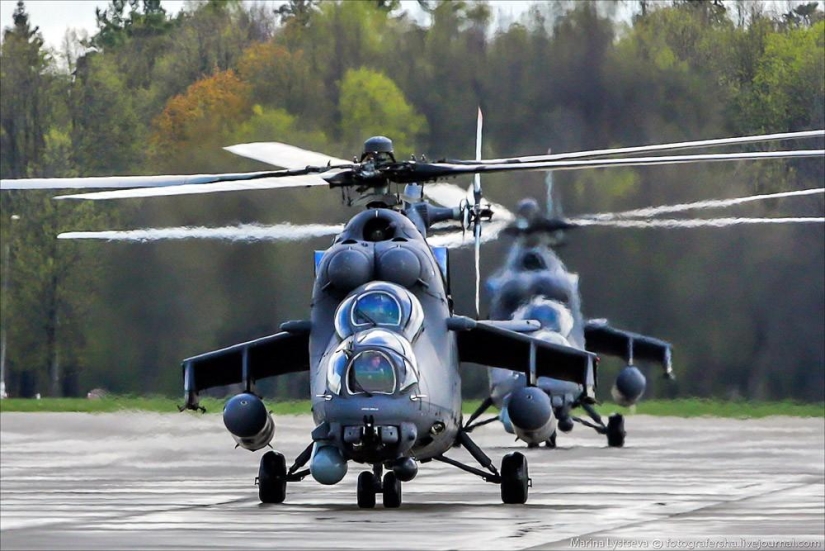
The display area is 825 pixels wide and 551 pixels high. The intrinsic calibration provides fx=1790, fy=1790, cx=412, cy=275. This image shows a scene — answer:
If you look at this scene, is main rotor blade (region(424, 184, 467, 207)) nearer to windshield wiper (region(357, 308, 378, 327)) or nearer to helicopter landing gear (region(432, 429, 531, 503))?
helicopter landing gear (region(432, 429, 531, 503))

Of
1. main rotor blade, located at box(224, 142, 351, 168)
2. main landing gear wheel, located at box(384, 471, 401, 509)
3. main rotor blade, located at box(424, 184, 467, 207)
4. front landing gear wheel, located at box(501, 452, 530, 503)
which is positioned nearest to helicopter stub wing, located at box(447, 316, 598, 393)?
front landing gear wheel, located at box(501, 452, 530, 503)

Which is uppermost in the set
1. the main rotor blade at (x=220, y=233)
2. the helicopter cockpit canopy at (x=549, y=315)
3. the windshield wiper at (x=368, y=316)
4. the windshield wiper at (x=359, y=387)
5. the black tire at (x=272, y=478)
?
the main rotor blade at (x=220, y=233)

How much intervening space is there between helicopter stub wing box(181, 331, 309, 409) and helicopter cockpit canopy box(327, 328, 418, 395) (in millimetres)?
1874

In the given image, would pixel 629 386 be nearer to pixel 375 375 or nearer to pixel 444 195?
pixel 444 195

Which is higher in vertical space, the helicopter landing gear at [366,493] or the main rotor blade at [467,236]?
the main rotor blade at [467,236]

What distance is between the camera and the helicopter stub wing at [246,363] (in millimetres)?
18891

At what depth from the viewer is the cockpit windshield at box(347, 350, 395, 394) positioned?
54.3 feet

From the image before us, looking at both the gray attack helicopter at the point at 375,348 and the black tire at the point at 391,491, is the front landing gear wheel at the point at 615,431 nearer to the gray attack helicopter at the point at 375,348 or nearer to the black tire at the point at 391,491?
the gray attack helicopter at the point at 375,348

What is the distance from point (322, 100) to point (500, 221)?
7683mm

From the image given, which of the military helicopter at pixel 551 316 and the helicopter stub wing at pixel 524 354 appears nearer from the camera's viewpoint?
the helicopter stub wing at pixel 524 354

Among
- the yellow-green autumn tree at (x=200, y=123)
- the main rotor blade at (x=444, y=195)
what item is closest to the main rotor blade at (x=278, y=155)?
the main rotor blade at (x=444, y=195)

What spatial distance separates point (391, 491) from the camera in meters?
18.0

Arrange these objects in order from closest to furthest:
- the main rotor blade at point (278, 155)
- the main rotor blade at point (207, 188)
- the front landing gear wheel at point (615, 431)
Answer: the main rotor blade at point (207, 188) < the main rotor blade at point (278, 155) < the front landing gear wheel at point (615, 431)

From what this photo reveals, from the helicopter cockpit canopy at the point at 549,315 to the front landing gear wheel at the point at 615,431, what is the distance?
1.98m
